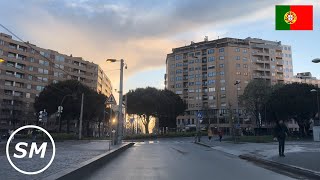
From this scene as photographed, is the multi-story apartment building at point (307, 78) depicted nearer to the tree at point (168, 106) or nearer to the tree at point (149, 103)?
the tree at point (168, 106)

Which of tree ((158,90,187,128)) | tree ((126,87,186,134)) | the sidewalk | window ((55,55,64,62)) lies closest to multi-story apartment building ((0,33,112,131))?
window ((55,55,64,62))

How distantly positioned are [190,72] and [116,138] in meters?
111

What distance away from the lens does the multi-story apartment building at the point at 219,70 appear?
130 m

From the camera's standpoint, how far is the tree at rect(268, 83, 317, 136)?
6869 cm

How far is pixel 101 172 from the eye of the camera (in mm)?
12664

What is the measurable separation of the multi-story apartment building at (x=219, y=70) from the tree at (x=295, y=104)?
A: 164 ft

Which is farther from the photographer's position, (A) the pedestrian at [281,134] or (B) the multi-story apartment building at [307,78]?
(B) the multi-story apartment building at [307,78]

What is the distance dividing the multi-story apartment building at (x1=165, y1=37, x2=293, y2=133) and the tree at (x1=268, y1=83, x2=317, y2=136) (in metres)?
50.0

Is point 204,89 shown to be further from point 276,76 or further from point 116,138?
point 116,138

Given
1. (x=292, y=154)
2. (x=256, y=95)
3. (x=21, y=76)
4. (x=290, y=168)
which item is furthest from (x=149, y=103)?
(x=290, y=168)

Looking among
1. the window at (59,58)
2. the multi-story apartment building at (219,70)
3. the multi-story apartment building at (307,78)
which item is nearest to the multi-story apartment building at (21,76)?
the window at (59,58)

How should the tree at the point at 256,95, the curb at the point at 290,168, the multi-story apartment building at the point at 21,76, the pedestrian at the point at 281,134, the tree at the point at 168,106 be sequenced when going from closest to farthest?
the curb at the point at 290,168 → the pedestrian at the point at 281,134 → the tree at the point at 168,106 → the tree at the point at 256,95 → the multi-story apartment building at the point at 21,76

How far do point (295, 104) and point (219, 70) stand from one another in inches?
2571

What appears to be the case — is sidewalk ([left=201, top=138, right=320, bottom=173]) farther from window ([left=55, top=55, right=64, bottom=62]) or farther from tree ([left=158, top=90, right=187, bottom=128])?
window ([left=55, top=55, right=64, bottom=62])
